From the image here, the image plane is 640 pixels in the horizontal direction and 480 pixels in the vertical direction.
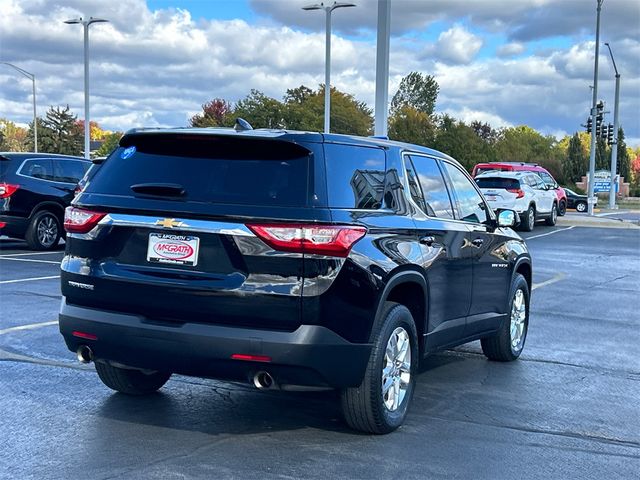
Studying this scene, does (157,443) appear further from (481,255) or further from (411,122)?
(411,122)

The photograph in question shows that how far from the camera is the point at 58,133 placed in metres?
87.4

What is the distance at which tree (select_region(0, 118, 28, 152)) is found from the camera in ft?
327

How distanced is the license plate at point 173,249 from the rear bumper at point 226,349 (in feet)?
1.18

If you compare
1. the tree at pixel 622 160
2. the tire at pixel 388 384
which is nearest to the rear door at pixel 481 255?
the tire at pixel 388 384

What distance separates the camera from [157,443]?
4.84 metres

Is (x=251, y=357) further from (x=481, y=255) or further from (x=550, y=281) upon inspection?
(x=550, y=281)

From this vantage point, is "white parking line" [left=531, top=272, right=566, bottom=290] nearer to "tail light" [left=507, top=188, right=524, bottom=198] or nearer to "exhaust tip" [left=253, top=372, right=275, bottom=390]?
"exhaust tip" [left=253, top=372, right=275, bottom=390]

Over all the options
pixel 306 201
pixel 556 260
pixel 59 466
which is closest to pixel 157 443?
pixel 59 466

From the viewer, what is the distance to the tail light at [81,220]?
4.97 m

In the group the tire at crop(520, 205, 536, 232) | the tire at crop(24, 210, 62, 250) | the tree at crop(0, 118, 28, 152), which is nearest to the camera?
the tire at crop(24, 210, 62, 250)

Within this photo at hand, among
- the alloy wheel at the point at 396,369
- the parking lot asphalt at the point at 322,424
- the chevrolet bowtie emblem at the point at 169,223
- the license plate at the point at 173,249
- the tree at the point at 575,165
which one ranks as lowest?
the parking lot asphalt at the point at 322,424

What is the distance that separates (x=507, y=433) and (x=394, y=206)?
1.65 m

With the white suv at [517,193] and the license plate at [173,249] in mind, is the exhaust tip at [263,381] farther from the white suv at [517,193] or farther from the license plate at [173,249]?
the white suv at [517,193]

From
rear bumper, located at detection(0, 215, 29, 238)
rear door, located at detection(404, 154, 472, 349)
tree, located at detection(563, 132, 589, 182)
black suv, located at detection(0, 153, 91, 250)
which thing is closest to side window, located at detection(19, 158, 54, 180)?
black suv, located at detection(0, 153, 91, 250)
